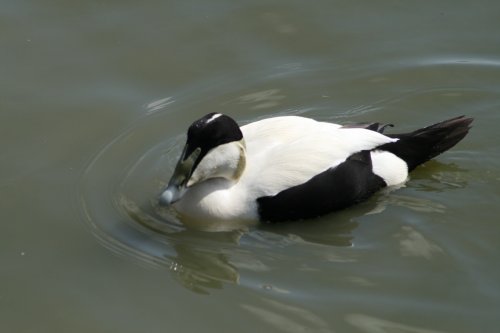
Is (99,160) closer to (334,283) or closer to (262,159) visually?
(262,159)

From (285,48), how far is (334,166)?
7.55 feet

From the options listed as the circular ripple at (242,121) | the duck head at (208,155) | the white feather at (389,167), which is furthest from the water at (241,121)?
the duck head at (208,155)

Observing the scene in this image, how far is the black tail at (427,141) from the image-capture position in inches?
283

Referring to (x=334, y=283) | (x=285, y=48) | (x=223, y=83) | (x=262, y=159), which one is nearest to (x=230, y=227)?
(x=262, y=159)

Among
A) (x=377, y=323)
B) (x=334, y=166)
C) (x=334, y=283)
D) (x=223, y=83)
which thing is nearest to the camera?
(x=377, y=323)

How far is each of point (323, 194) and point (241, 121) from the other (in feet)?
4.88

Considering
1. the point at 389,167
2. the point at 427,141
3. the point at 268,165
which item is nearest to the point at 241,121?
the point at 268,165

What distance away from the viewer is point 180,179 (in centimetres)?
668

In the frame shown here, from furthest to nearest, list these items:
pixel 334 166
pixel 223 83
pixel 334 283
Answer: pixel 223 83, pixel 334 166, pixel 334 283

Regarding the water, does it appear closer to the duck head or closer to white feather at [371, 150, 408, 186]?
white feather at [371, 150, 408, 186]

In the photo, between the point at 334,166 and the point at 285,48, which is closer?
the point at 334,166

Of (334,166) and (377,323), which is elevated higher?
(334,166)

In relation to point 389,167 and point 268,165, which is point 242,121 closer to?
point 268,165

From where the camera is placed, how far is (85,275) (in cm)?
624
